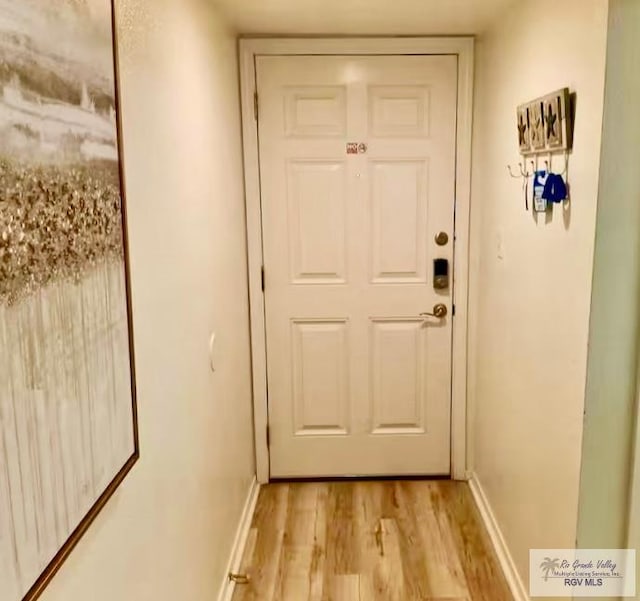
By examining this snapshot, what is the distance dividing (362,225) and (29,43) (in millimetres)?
2167

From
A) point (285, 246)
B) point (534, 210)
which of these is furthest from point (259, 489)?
point (534, 210)

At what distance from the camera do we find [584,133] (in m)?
1.65

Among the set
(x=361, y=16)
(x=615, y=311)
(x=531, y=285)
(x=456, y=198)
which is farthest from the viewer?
(x=456, y=198)

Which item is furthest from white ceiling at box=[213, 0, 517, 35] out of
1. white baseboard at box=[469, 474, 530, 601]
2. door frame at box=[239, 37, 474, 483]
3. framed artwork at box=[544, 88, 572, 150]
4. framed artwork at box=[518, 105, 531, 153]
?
Result: white baseboard at box=[469, 474, 530, 601]

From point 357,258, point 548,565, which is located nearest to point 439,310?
point 357,258

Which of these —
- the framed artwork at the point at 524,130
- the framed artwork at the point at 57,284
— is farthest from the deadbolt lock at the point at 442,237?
the framed artwork at the point at 57,284

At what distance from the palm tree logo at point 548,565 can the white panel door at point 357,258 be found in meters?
1.16

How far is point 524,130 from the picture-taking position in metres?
2.11

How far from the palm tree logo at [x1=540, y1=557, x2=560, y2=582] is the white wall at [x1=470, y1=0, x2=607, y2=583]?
0.05 meters

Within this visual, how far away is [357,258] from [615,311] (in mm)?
1492

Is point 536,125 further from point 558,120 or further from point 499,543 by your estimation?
point 499,543

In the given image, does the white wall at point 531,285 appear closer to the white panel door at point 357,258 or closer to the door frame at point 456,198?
the door frame at point 456,198

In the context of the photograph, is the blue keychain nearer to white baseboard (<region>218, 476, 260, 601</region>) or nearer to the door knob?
the door knob

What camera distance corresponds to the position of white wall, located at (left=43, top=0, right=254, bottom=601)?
131 cm
